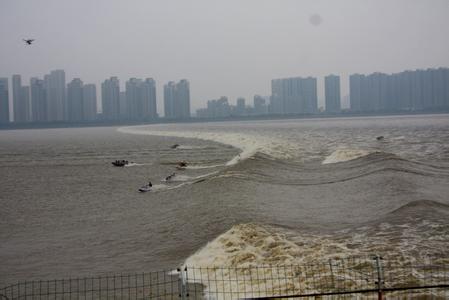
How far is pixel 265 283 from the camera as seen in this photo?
11.3 m

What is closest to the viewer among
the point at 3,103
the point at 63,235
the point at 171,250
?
the point at 171,250

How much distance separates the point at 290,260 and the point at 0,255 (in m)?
9.43

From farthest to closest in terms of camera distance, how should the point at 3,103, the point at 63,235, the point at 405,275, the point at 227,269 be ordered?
1. the point at 3,103
2. the point at 63,235
3. the point at 227,269
4. the point at 405,275

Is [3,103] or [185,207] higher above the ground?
[3,103]

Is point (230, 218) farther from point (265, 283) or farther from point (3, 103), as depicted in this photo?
point (3, 103)

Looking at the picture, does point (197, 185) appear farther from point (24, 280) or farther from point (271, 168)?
point (24, 280)

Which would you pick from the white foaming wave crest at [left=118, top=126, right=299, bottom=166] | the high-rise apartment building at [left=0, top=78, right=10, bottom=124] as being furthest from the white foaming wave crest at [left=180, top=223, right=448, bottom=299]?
the high-rise apartment building at [left=0, top=78, right=10, bottom=124]

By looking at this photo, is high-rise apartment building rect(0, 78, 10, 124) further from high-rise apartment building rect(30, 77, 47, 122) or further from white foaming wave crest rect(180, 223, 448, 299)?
white foaming wave crest rect(180, 223, 448, 299)

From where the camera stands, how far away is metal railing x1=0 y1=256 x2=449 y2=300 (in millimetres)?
10422

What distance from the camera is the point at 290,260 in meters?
12.9

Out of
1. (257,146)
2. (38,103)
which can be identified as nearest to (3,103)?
(38,103)

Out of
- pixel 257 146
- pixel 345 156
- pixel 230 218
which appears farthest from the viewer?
pixel 257 146

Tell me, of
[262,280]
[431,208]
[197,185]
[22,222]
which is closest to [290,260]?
[262,280]

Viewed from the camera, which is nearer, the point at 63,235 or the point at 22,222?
the point at 63,235
